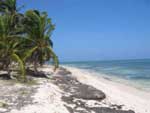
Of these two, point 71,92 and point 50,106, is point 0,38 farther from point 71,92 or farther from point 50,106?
point 50,106

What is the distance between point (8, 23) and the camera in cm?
2211

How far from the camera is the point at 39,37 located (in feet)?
79.2

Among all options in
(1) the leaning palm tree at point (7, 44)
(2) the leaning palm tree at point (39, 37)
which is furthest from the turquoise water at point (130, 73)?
(1) the leaning palm tree at point (7, 44)

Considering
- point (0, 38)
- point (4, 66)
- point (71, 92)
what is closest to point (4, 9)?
point (4, 66)

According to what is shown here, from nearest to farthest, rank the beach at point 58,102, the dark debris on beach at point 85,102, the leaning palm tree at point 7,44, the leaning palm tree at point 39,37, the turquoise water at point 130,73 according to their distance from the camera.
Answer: the beach at point 58,102 < the dark debris on beach at point 85,102 < the leaning palm tree at point 7,44 < the leaning palm tree at point 39,37 < the turquoise water at point 130,73

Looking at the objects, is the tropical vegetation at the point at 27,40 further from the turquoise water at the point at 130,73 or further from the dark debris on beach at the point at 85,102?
the turquoise water at the point at 130,73

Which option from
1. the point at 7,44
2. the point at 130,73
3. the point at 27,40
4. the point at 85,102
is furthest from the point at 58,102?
the point at 130,73

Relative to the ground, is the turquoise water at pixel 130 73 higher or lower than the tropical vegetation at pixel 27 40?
lower

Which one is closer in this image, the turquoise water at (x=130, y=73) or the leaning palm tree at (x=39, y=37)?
the leaning palm tree at (x=39, y=37)

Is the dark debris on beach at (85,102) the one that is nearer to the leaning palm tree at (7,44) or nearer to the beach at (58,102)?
the beach at (58,102)

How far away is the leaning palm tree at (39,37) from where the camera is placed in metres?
24.1

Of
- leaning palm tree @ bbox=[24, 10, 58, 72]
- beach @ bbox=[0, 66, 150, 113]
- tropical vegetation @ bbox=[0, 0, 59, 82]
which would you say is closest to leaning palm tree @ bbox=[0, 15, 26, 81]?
tropical vegetation @ bbox=[0, 0, 59, 82]

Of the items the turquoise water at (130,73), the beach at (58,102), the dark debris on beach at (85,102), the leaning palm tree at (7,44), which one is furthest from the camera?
the turquoise water at (130,73)

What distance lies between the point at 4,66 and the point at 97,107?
1244cm
